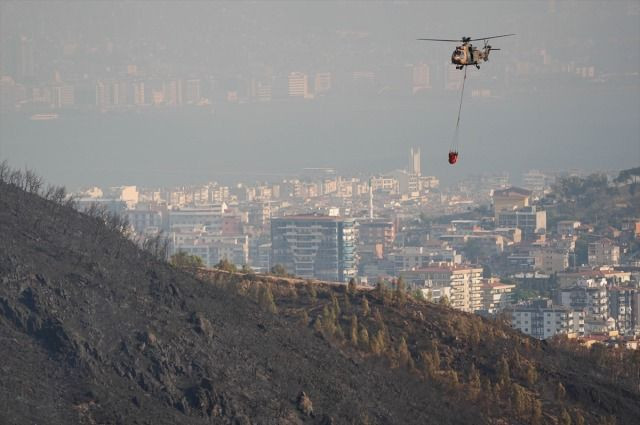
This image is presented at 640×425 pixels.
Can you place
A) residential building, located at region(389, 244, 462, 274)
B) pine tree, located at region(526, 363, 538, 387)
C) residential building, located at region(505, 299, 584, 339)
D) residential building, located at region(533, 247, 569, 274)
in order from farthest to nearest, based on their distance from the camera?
residential building, located at region(389, 244, 462, 274) → residential building, located at region(533, 247, 569, 274) → residential building, located at region(505, 299, 584, 339) → pine tree, located at region(526, 363, 538, 387)

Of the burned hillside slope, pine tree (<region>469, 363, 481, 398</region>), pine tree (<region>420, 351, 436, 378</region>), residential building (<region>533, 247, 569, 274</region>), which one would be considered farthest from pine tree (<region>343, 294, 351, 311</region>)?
residential building (<region>533, 247, 569, 274</region>)

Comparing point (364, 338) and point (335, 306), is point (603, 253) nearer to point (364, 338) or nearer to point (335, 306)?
point (335, 306)

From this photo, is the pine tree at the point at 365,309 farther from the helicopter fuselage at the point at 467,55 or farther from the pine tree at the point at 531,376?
the helicopter fuselage at the point at 467,55

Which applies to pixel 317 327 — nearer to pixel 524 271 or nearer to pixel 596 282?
pixel 596 282

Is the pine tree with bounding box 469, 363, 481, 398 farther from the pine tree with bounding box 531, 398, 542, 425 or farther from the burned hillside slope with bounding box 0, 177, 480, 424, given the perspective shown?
the burned hillside slope with bounding box 0, 177, 480, 424

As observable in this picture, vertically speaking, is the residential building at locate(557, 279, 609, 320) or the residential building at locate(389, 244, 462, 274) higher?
the residential building at locate(389, 244, 462, 274)

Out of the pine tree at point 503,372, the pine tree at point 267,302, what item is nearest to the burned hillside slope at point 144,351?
the pine tree at point 267,302
